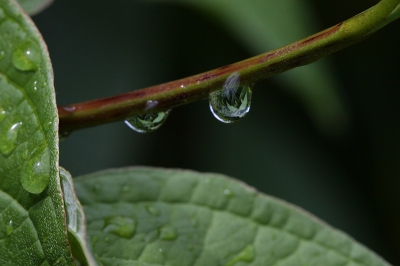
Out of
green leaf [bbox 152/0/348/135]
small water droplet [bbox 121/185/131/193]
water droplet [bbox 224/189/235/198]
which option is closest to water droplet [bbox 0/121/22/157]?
small water droplet [bbox 121/185/131/193]

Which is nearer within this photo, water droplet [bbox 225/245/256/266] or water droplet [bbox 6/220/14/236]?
water droplet [bbox 6/220/14/236]

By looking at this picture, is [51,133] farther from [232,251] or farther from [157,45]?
[157,45]

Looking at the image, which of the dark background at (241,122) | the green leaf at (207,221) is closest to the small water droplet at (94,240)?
the green leaf at (207,221)

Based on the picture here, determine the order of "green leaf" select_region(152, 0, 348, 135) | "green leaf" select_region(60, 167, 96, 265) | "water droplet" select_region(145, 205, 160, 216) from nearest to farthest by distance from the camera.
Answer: "green leaf" select_region(60, 167, 96, 265) → "water droplet" select_region(145, 205, 160, 216) → "green leaf" select_region(152, 0, 348, 135)

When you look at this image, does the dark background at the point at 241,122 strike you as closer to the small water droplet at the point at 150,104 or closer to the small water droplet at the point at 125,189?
the small water droplet at the point at 125,189

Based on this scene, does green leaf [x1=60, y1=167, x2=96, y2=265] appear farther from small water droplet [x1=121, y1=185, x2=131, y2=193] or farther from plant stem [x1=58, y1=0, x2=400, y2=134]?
small water droplet [x1=121, y1=185, x2=131, y2=193]

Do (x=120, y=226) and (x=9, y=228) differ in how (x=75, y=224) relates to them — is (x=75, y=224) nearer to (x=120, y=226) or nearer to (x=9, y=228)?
(x=9, y=228)

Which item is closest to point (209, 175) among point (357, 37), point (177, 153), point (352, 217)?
point (357, 37)
